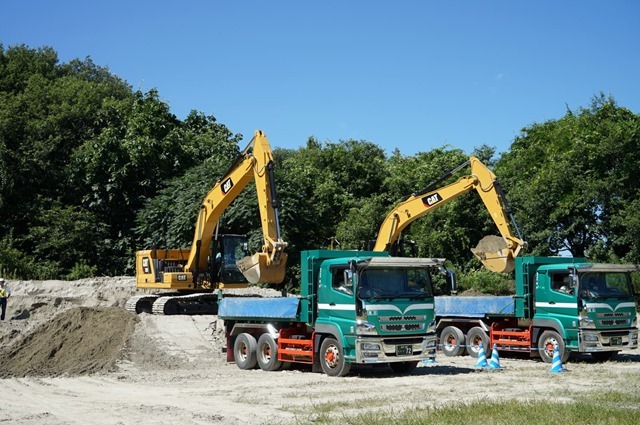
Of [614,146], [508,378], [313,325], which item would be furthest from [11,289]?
[614,146]

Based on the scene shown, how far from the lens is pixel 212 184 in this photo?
4103 cm

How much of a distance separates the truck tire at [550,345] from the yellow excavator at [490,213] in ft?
12.4

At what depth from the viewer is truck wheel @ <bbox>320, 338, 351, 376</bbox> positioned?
58.4 ft

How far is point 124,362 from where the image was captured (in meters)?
21.7

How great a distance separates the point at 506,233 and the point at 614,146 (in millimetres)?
15836

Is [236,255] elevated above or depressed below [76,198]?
below

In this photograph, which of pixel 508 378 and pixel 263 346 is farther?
pixel 263 346

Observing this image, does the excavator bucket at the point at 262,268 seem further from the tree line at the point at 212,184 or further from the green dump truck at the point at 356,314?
the tree line at the point at 212,184

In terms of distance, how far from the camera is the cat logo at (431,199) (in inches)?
1076

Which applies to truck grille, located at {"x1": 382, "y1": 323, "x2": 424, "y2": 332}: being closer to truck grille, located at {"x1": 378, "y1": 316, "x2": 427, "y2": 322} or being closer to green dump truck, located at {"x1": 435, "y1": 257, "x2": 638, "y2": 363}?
truck grille, located at {"x1": 378, "y1": 316, "x2": 427, "y2": 322}

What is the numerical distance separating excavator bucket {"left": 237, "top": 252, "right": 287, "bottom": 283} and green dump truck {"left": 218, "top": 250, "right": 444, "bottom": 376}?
5.23 ft

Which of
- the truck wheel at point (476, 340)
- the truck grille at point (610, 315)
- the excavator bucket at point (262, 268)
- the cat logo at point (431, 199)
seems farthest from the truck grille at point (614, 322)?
the cat logo at point (431, 199)

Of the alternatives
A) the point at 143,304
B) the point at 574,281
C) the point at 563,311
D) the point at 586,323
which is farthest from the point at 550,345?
the point at 143,304

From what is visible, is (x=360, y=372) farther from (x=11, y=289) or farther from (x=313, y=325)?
(x=11, y=289)
